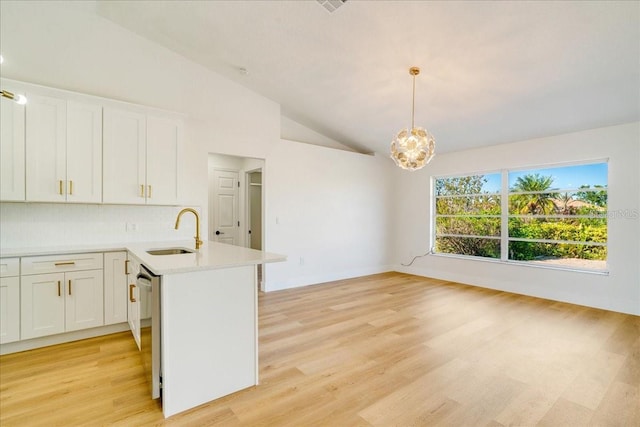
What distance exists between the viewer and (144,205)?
12.5 ft

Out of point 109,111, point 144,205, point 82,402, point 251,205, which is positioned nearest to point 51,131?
point 109,111

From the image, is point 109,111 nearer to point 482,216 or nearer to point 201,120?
point 201,120

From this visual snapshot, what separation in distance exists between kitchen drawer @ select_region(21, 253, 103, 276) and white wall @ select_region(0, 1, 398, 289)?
21.6 inches

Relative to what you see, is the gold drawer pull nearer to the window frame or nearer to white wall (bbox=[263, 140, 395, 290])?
white wall (bbox=[263, 140, 395, 290])

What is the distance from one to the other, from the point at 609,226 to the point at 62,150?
698cm

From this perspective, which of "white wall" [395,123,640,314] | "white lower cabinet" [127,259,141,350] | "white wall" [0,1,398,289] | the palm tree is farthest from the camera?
the palm tree

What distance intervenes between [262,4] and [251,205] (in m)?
4.11

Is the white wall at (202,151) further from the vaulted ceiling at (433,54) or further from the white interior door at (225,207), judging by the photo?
the white interior door at (225,207)

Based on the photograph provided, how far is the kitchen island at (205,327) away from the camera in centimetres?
190

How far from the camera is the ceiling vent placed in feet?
9.31

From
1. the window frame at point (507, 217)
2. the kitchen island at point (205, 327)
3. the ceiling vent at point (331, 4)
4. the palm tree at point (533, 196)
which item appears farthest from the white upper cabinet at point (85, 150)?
the palm tree at point (533, 196)

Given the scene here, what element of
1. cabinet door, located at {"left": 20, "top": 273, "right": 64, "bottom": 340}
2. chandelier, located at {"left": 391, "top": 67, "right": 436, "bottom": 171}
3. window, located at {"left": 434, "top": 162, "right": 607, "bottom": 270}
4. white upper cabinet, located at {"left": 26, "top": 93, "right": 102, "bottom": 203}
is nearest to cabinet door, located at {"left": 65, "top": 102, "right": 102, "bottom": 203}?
white upper cabinet, located at {"left": 26, "top": 93, "right": 102, "bottom": 203}

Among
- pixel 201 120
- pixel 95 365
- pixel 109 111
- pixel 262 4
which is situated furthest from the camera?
pixel 201 120

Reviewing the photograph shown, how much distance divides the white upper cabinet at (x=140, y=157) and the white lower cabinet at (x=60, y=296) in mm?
798
